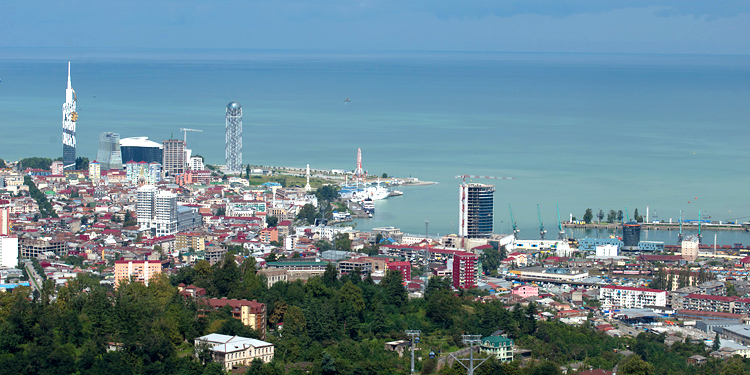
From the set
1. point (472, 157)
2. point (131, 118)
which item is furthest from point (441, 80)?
point (472, 157)

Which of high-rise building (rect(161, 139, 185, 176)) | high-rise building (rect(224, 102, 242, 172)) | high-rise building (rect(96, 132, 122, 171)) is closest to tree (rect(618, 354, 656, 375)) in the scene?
high-rise building (rect(161, 139, 185, 176))

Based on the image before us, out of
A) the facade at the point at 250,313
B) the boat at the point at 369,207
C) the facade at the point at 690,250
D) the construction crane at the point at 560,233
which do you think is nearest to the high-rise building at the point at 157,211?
the boat at the point at 369,207

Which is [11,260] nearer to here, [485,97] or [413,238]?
[413,238]

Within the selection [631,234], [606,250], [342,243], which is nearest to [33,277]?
[342,243]

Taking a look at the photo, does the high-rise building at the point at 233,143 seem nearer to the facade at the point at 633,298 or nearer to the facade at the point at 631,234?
the facade at the point at 631,234

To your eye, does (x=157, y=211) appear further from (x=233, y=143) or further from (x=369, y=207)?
(x=233, y=143)

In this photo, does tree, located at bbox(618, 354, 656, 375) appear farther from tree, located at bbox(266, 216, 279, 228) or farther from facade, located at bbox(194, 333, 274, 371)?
tree, located at bbox(266, 216, 279, 228)
